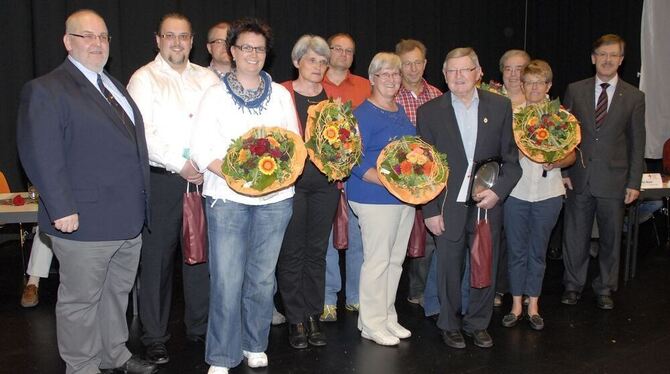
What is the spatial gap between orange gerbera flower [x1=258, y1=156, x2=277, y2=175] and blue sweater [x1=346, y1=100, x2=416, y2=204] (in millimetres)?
805

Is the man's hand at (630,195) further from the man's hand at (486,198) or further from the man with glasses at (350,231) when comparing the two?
the man with glasses at (350,231)

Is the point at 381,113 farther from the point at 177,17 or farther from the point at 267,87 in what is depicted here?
the point at 177,17

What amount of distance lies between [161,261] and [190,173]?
2.00ft

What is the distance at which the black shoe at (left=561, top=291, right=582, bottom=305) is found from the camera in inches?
190

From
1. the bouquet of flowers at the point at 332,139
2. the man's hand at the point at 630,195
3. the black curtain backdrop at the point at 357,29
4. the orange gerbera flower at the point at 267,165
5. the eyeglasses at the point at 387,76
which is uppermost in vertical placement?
the black curtain backdrop at the point at 357,29

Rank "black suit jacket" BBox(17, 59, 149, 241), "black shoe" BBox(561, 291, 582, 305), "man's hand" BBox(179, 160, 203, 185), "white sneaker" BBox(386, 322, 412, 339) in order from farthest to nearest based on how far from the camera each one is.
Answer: "black shoe" BBox(561, 291, 582, 305) → "white sneaker" BBox(386, 322, 412, 339) → "man's hand" BBox(179, 160, 203, 185) → "black suit jacket" BBox(17, 59, 149, 241)

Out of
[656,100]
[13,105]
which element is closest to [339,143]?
[13,105]

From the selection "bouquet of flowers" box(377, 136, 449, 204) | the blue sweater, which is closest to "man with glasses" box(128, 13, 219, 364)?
the blue sweater

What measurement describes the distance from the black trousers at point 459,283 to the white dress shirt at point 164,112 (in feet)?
5.27

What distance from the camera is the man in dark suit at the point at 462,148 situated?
3.72 meters

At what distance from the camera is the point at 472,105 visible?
3.78 m

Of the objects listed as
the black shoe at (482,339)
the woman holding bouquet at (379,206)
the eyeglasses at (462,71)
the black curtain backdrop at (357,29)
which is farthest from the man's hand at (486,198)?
the black curtain backdrop at (357,29)

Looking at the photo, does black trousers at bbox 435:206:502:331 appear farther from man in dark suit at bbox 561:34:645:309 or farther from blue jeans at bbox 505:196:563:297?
man in dark suit at bbox 561:34:645:309

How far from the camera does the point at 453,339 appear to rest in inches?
156
